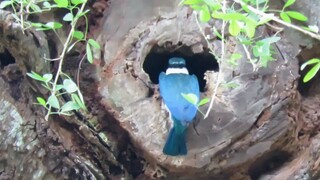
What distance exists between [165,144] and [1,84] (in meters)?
0.46

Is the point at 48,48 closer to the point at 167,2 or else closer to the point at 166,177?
the point at 167,2

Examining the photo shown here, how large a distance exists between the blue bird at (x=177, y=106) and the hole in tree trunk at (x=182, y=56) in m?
0.07

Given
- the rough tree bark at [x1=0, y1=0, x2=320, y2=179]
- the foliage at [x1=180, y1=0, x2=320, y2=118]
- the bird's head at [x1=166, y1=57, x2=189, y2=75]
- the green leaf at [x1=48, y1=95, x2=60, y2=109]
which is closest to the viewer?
the foliage at [x1=180, y1=0, x2=320, y2=118]

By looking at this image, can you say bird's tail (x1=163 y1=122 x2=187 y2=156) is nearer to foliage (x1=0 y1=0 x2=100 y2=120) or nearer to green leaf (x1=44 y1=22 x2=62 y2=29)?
foliage (x1=0 y1=0 x2=100 y2=120)

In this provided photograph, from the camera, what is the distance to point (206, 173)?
1.78 meters

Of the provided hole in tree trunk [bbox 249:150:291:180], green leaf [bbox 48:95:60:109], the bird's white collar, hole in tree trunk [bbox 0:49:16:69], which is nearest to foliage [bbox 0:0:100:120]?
green leaf [bbox 48:95:60:109]

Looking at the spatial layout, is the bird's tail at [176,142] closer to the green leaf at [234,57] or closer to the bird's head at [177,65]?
the green leaf at [234,57]

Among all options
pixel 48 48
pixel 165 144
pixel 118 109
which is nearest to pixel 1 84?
pixel 48 48

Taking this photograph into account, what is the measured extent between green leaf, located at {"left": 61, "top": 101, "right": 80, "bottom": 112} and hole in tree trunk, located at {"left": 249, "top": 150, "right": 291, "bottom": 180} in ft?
1.62

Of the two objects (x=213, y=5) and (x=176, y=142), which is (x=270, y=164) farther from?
(x=213, y=5)

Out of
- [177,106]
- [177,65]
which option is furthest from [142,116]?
[177,65]

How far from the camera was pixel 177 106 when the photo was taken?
1743 millimetres

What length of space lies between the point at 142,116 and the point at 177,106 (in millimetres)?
90

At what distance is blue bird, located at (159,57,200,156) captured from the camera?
66.7 inches
